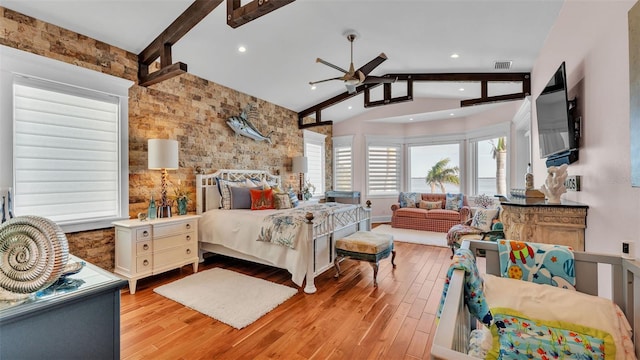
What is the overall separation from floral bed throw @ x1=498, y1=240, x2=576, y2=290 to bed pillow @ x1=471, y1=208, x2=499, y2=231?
238cm

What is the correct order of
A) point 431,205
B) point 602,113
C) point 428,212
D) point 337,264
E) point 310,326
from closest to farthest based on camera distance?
Answer: point 602,113
point 310,326
point 337,264
point 428,212
point 431,205

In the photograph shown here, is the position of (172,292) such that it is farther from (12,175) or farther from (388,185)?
(388,185)

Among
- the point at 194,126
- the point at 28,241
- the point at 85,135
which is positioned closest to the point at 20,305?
the point at 28,241

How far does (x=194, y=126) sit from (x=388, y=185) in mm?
5252

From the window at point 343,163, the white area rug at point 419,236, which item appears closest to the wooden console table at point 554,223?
the white area rug at point 419,236

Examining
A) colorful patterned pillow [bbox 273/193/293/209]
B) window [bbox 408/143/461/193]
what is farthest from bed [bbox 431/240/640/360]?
window [bbox 408/143/461/193]

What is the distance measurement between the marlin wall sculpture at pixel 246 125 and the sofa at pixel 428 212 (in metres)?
3.67

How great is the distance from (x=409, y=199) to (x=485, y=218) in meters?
2.98

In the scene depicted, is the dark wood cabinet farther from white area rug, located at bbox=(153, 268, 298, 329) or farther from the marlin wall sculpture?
the marlin wall sculpture

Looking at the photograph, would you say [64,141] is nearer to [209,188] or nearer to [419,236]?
[209,188]

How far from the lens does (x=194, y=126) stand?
4152mm

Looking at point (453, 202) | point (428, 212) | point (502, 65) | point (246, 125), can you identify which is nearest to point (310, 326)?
point (246, 125)

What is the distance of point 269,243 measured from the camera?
319cm

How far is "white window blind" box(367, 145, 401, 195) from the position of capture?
24.5 feet
